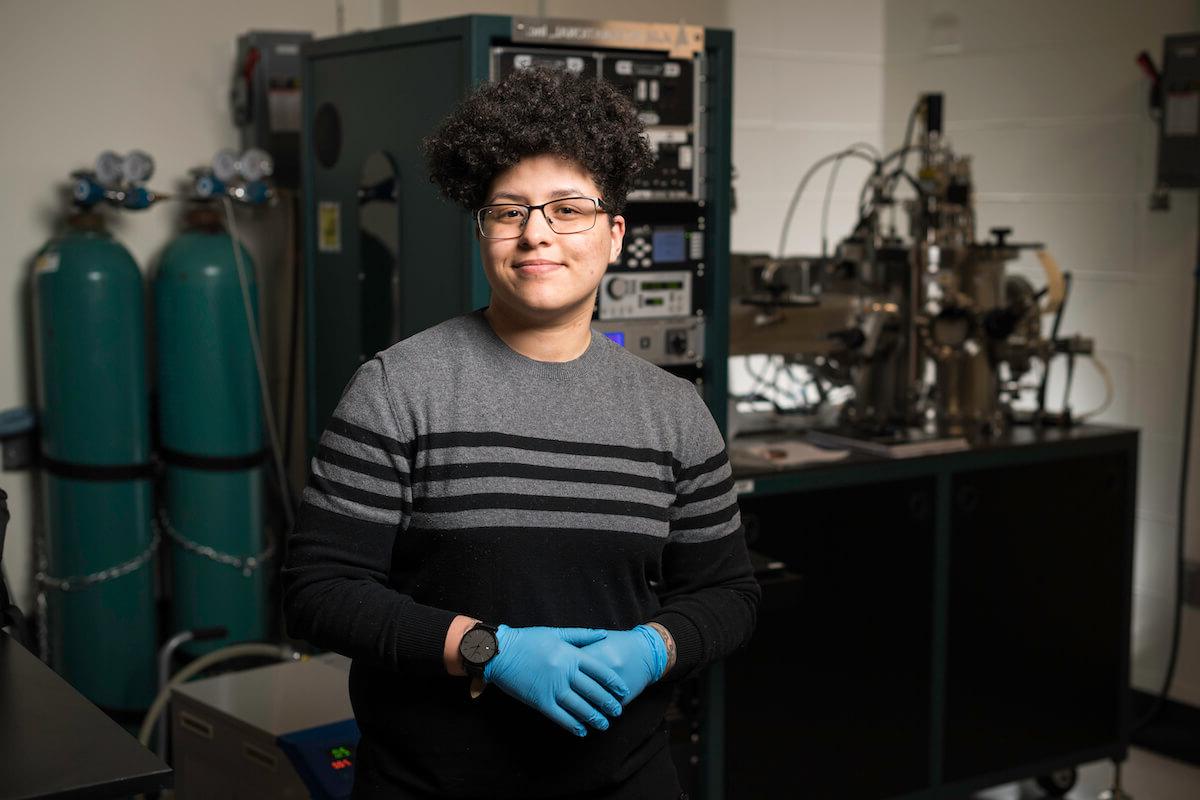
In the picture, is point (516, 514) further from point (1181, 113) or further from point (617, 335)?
point (1181, 113)

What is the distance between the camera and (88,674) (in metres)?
2.96

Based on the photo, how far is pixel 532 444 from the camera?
1.39m

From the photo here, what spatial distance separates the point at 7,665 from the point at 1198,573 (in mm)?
2838

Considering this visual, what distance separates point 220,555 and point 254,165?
85 cm

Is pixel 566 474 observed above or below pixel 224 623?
above

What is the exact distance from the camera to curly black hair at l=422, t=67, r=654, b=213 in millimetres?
1411

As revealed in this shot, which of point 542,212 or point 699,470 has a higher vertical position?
point 542,212

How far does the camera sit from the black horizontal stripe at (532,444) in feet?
4.51

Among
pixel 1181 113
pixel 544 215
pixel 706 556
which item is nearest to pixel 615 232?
pixel 544 215

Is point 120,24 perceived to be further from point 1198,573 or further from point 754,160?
point 1198,573

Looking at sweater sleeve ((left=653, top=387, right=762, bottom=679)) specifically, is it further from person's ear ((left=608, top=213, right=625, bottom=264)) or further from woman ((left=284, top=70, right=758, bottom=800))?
person's ear ((left=608, top=213, right=625, bottom=264))

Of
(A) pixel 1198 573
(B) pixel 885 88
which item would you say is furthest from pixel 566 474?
(B) pixel 885 88

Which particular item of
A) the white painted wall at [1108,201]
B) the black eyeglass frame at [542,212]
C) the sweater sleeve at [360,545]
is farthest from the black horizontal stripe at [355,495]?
the white painted wall at [1108,201]

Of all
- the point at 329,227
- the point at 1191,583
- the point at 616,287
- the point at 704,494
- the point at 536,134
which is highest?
the point at 536,134
